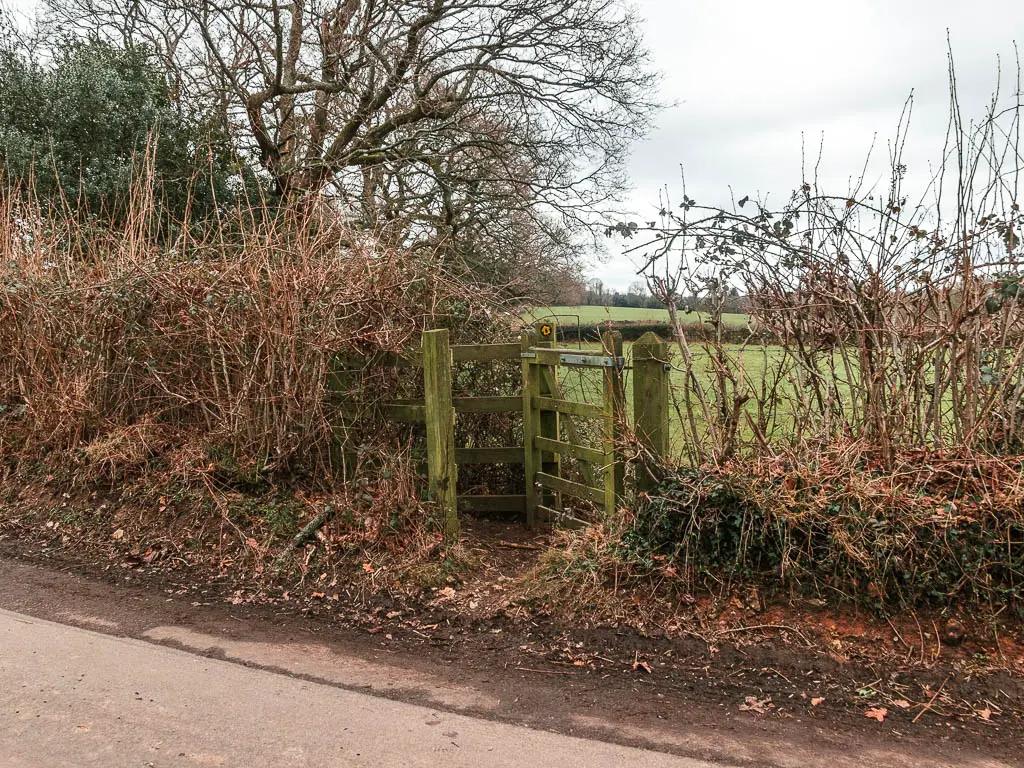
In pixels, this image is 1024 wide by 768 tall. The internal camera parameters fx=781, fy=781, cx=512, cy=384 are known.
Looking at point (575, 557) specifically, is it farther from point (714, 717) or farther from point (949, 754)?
point (949, 754)

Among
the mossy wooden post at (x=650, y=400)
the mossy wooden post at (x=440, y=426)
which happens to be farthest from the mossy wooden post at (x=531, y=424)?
the mossy wooden post at (x=650, y=400)

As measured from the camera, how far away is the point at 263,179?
14672 mm

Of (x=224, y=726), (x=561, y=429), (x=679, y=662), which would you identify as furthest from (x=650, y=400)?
(x=224, y=726)

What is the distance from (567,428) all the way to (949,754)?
3930mm

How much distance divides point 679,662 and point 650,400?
71.8 inches

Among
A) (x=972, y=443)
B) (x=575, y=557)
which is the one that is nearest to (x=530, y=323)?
(x=575, y=557)

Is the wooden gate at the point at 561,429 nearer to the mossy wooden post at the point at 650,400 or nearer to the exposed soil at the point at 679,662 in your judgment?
the mossy wooden post at the point at 650,400

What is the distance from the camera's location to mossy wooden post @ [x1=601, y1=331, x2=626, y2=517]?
18.7 feet

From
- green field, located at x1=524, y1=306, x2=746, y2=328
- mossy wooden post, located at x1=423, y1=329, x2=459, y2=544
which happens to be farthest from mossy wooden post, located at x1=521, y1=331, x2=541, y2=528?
mossy wooden post, located at x1=423, y1=329, x2=459, y2=544

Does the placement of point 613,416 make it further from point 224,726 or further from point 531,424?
point 224,726

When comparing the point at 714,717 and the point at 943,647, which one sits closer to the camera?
the point at 714,717

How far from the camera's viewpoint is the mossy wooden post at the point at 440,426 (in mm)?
6250

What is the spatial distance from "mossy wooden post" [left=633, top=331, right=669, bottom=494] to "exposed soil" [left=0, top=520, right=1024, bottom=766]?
1.16 metres

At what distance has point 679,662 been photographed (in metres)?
4.48
